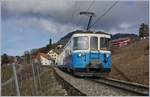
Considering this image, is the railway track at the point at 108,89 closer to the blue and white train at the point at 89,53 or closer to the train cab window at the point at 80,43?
the blue and white train at the point at 89,53

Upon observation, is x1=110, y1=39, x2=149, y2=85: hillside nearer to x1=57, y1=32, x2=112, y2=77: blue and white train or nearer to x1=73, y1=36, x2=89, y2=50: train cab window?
x1=57, y1=32, x2=112, y2=77: blue and white train

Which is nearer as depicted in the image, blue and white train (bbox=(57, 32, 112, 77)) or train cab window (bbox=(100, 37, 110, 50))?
blue and white train (bbox=(57, 32, 112, 77))

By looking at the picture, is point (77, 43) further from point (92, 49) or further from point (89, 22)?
point (89, 22)

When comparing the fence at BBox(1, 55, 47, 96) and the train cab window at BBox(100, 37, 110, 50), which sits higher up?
the train cab window at BBox(100, 37, 110, 50)

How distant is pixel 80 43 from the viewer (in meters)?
22.8

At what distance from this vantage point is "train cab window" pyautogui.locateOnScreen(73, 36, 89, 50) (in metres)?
22.7

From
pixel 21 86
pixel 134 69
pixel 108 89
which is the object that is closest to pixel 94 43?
pixel 21 86

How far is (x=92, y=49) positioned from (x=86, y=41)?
0.60 metres

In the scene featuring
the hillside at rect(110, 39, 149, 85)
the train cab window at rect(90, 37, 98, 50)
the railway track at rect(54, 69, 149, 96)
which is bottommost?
the railway track at rect(54, 69, 149, 96)

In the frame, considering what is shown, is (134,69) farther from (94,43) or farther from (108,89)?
(108,89)

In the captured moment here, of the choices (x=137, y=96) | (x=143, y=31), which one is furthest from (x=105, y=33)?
(x=143, y=31)

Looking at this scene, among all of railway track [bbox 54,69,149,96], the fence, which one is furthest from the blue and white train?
railway track [bbox 54,69,149,96]

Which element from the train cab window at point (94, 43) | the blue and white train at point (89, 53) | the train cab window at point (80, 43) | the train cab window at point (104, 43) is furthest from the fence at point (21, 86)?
the train cab window at point (104, 43)

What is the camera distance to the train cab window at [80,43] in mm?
22719
